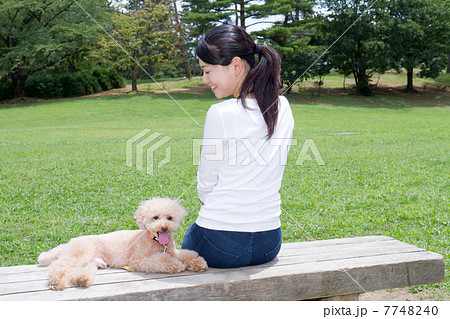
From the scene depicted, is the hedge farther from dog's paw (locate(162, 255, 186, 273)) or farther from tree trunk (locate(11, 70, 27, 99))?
dog's paw (locate(162, 255, 186, 273))

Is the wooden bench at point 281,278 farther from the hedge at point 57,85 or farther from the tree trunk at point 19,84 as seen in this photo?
the tree trunk at point 19,84

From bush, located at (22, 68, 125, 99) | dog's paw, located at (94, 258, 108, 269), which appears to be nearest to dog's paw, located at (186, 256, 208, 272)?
dog's paw, located at (94, 258, 108, 269)

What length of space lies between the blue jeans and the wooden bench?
0.16ft

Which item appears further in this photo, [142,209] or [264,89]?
[142,209]

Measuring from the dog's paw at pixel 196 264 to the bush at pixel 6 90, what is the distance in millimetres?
30436

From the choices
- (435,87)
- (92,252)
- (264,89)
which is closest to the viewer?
(264,89)

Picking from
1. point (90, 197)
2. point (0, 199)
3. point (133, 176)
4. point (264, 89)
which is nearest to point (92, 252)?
point (264, 89)

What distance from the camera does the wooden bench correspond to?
2.09 metres

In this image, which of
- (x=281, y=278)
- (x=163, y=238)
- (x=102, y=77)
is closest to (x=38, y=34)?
(x=102, y=77)

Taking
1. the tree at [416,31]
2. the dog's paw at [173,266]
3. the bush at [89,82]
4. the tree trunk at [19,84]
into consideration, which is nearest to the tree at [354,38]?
the tree at [416,31]

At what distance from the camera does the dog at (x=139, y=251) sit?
2275 millimetres

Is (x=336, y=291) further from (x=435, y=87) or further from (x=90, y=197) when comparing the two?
(x=435, y=87)

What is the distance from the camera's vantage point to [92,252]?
7.82 feet

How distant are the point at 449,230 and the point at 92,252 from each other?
3.68 m
